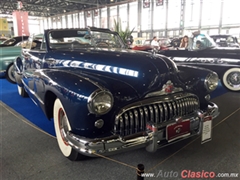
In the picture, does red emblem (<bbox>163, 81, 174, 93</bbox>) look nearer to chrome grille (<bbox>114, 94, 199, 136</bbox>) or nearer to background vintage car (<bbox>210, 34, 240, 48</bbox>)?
chrome grille (<bbox>114, 94, 199, 136</bbox>)

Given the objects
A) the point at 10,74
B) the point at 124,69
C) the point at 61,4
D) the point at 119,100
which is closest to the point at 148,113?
the point at 119,100

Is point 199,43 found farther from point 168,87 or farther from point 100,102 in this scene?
point 100,102

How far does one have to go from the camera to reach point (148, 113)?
1999mm

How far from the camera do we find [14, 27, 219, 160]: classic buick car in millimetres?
1828

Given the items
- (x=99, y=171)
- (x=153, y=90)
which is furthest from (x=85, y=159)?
(x=153, y=90)

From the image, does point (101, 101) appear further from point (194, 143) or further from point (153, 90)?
point (194, 143)

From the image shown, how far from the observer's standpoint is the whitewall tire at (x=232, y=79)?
5.13 m

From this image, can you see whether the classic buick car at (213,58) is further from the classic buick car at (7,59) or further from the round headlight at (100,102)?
the classic buick car at (7,59)

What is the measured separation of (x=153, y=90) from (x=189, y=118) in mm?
463

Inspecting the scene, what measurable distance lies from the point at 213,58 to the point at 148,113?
3951 millimetres

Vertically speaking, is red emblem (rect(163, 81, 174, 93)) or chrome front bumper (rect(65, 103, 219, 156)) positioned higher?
red emblem (rect(163, 81, 174, 93))

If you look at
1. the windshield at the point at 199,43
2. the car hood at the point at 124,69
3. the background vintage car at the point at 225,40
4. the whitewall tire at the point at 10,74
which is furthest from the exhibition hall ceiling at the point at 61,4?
the car hood at the point at 124,69

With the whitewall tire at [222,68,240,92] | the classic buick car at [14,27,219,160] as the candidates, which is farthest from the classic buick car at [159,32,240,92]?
the classic buick car at [14,27,219,160]

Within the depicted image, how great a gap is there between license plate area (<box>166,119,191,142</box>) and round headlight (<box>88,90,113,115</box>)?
61 centimetres
